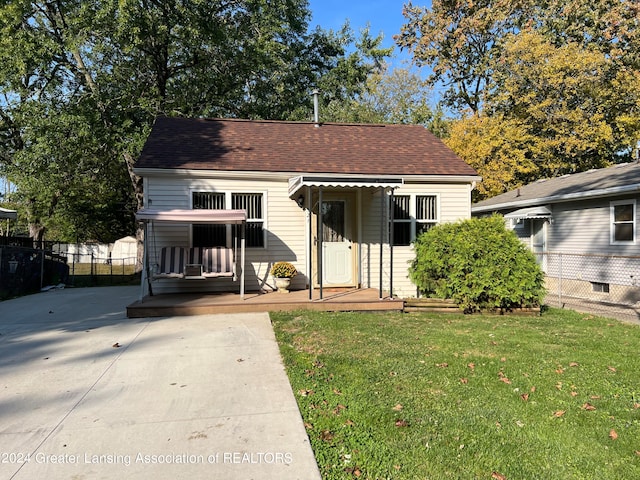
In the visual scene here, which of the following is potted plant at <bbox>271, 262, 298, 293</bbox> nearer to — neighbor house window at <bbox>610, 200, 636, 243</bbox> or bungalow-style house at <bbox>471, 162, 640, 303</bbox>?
bungalow-style house at <bbox>471, 162, 640, 303</bbox>

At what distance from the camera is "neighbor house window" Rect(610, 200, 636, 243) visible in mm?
11195

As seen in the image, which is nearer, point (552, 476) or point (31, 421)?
point (552, 476)

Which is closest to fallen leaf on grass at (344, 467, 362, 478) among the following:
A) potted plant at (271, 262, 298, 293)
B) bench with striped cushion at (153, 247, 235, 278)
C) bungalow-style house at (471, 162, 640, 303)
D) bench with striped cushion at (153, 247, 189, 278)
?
bench with striped cushion at (153, 247, 235, 278)

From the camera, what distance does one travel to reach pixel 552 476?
8.86 feet

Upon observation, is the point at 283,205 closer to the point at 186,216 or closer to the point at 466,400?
the point at 186,216

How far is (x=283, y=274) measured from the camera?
Result: 9.16 metres

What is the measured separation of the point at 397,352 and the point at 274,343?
166cm

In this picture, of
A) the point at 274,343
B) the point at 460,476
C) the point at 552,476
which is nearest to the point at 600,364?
the point at 552,476

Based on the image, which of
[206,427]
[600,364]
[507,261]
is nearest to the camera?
[206,427]

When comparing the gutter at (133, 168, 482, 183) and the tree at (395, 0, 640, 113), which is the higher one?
the tree at (395, 0, 640, 113)

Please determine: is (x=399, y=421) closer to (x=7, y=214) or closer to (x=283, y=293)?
(x=283, y=293)

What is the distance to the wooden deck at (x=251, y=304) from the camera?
306 inches

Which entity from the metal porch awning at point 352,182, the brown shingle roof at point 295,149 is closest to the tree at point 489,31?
the brown shingle roof at point 295,149

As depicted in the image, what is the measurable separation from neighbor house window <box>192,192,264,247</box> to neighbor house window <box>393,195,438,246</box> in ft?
11.0
